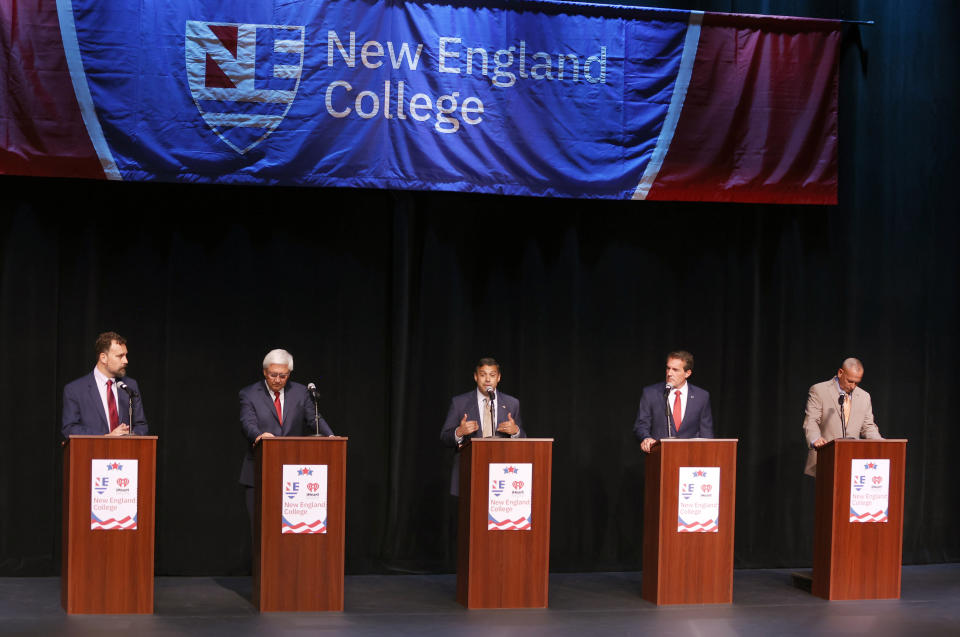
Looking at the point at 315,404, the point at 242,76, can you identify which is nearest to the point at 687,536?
the point at 315,404

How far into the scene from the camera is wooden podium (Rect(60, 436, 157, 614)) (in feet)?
20.6

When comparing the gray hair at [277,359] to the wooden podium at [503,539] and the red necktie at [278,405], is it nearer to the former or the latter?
the red necktie at [278,405]

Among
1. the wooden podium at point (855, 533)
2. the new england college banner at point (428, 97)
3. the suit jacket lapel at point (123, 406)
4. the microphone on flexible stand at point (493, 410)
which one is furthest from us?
the new england college banner at point (428, 97)

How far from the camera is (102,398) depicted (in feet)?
22.1

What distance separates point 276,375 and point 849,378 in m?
3.63

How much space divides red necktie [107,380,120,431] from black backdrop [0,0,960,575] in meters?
1.07

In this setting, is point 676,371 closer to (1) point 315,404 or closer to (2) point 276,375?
(1) point 315,404

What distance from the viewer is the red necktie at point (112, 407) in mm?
6738

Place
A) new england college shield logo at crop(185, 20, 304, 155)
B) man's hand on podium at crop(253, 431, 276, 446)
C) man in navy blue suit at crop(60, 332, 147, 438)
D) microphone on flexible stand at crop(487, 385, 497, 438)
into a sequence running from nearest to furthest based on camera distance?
man's hand on podium at crop(253, 431, 276, 446)
man in navy blue suit at crop(60, 332, 147, 438)
microphone on flexible stand at crop(487, 385, 497, 438)
new england college shield logo at crop(185, 20, 304, 155)

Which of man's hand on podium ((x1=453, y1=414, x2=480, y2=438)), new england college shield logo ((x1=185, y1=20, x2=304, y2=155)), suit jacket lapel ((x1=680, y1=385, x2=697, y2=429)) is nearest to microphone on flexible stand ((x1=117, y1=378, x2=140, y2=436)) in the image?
new england college shield logo ((x1=185, y1=20, x2=304, y2=155))

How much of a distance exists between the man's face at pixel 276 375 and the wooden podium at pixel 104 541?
816 mm

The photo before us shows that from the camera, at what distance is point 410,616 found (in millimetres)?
6633

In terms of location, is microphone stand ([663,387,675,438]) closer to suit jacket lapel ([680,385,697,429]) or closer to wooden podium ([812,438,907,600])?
suit jacket lapel ([680,385,697,429])

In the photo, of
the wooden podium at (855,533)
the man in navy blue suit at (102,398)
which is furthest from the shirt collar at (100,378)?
the wooden podium at (855,533)
